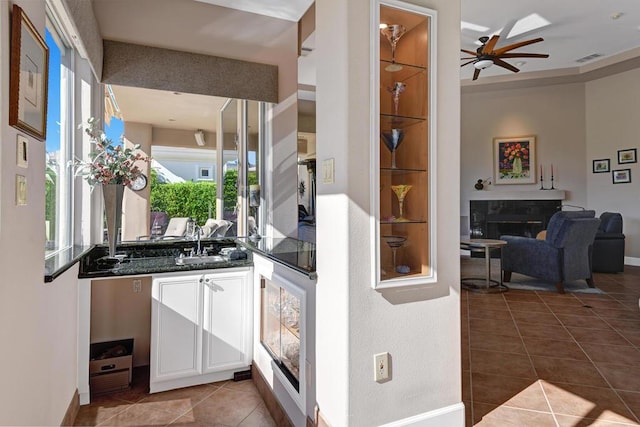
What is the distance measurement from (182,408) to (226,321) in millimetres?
553

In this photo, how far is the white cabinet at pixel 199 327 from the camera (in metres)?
2.32

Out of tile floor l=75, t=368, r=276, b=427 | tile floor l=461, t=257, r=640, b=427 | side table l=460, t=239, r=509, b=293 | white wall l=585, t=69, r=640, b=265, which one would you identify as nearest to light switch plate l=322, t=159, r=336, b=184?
tile floor l=75, t=368, r=276, b=427

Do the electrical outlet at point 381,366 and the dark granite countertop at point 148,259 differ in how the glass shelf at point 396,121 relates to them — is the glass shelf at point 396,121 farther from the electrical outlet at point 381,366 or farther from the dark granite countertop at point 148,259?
the dark granite countertop at point 148,259

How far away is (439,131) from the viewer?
1754 millimetres

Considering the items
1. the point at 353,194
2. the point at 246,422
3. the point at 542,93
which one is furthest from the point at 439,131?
the point at 542,93

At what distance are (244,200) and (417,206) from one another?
1851 millimetres

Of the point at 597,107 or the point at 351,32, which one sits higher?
the point at 597,107

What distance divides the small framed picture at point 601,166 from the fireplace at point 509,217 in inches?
34.1

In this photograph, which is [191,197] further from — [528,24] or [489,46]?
[528,24]

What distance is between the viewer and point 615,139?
6.81m

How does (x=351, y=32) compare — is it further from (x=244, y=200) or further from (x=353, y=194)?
(x=244, y=200)

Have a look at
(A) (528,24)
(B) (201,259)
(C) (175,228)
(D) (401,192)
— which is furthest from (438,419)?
(A) (528,24)

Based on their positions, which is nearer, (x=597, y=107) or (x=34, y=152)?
(x=34, y=152)

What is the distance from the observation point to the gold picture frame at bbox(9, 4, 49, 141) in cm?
116
